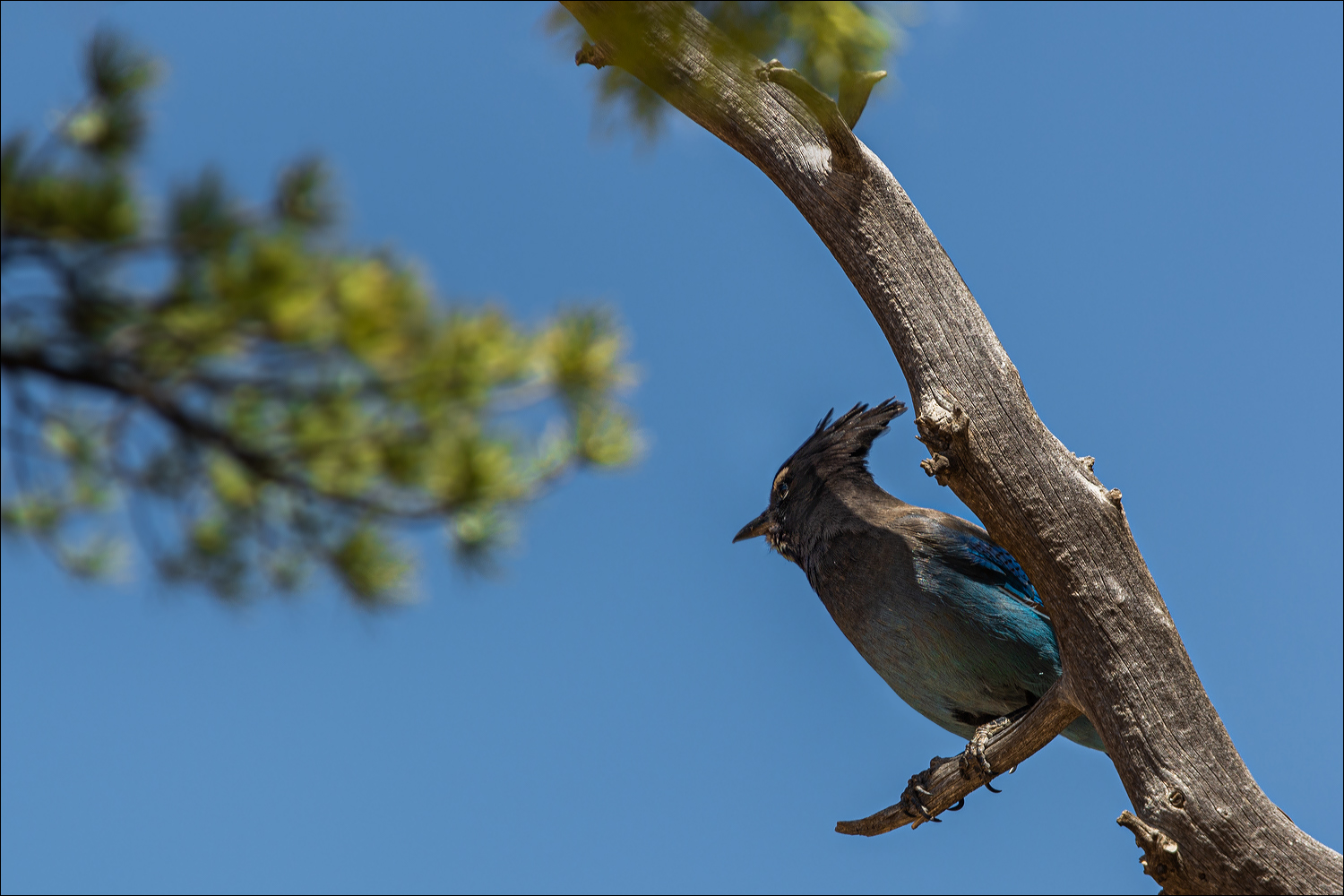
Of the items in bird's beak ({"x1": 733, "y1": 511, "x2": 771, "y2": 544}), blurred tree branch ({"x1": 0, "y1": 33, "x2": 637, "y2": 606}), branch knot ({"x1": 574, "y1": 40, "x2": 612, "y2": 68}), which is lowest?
blurred tree branch ({"x1": 0, "y1": 33, "x2": 637, "y2": 606})

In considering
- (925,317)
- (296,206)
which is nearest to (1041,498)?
(925,317)

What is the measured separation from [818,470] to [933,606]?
1.32m

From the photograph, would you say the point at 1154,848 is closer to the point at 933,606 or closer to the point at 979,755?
the point at 979,755

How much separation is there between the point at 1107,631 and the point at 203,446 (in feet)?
9.83

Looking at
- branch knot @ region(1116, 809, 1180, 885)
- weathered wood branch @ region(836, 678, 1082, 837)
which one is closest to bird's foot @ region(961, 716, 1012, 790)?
weathered wood branch @ region(836, 678, 1082, 837)

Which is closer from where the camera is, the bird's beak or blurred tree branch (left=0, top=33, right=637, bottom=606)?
blurred tree branch (left=0, top=33, right=637, bottom=606)

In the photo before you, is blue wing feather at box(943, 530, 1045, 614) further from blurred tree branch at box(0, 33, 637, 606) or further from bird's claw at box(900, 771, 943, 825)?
blurred tree branch at box(0, 33, 637, 606)

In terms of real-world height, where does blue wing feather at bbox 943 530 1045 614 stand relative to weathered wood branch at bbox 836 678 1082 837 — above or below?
above

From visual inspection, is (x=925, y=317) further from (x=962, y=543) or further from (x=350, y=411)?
(x=350, y=411)

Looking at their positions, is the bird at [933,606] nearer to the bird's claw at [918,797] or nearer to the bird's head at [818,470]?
the bird's head at [818,470]

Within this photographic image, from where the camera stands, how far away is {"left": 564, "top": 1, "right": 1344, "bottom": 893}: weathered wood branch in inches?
135

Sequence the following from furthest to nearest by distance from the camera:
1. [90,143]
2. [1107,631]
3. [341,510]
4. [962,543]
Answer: [962,543] → [1107,631] → [90,143] → [341,510]

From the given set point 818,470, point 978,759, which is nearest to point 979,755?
point 978,759

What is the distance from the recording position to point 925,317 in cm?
381
